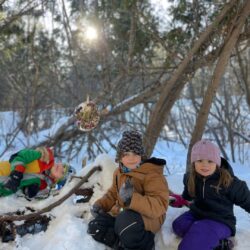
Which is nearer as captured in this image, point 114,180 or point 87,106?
point 114,180

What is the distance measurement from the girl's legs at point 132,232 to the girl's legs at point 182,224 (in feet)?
0.93

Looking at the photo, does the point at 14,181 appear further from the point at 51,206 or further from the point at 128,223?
the point at 128,223

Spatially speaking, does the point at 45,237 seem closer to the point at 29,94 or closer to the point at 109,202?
the point at 109,202

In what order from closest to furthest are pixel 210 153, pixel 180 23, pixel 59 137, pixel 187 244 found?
pixel 187 244
pixel 210 153
pixel 180 23
pixel 59 137

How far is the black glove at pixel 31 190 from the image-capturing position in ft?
15.0

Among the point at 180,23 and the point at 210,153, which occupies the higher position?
the point at 180,23

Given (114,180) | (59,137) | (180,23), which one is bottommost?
(59,137)

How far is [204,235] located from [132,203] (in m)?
0.56

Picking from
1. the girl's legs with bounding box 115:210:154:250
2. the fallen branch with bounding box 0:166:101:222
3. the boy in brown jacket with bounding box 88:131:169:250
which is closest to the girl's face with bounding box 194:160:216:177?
the boy in brown jacket with bounding box 88:131:169:250

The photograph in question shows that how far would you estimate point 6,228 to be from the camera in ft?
12.6

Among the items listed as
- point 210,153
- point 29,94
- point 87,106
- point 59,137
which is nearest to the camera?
point 210,153

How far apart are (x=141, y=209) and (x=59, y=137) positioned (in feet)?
18.0

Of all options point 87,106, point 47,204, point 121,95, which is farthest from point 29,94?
point 47,204

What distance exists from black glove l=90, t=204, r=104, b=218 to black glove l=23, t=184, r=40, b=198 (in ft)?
3.55
